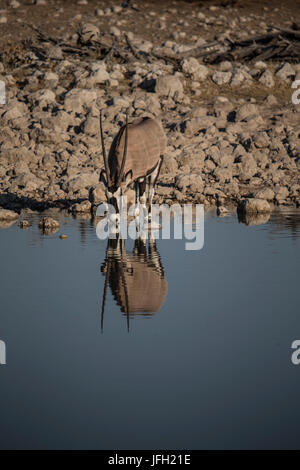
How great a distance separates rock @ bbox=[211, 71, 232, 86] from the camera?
21.1 m

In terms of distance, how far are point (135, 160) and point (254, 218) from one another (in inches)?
89.5

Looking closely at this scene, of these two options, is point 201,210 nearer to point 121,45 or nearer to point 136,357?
point 136,357

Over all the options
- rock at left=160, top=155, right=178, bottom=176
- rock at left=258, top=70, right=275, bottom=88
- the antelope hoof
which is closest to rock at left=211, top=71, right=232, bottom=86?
rock at left=258, top=70, right=275, bottom=88

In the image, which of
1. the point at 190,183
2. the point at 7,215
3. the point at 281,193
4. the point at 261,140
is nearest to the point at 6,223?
the point at 7,215

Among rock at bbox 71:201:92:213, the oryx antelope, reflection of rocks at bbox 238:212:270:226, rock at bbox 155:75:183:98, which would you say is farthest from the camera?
rock at bbox 155:75:183:98

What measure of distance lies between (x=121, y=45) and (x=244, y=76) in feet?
13.8

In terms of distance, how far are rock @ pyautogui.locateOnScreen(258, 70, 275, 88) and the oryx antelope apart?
8.42m

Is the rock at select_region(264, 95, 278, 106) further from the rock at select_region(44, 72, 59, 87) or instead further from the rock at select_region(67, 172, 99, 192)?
the rock at select_region(67, 172, 99, 192)

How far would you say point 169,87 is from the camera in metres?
19.7

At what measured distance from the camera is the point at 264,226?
12.5 m

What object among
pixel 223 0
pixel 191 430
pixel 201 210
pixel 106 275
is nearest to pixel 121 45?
pixel 223 0

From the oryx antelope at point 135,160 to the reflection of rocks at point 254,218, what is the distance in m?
1.57

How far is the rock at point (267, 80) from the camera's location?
21.2 metres

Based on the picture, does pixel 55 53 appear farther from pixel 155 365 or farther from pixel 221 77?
pixel 155 365
